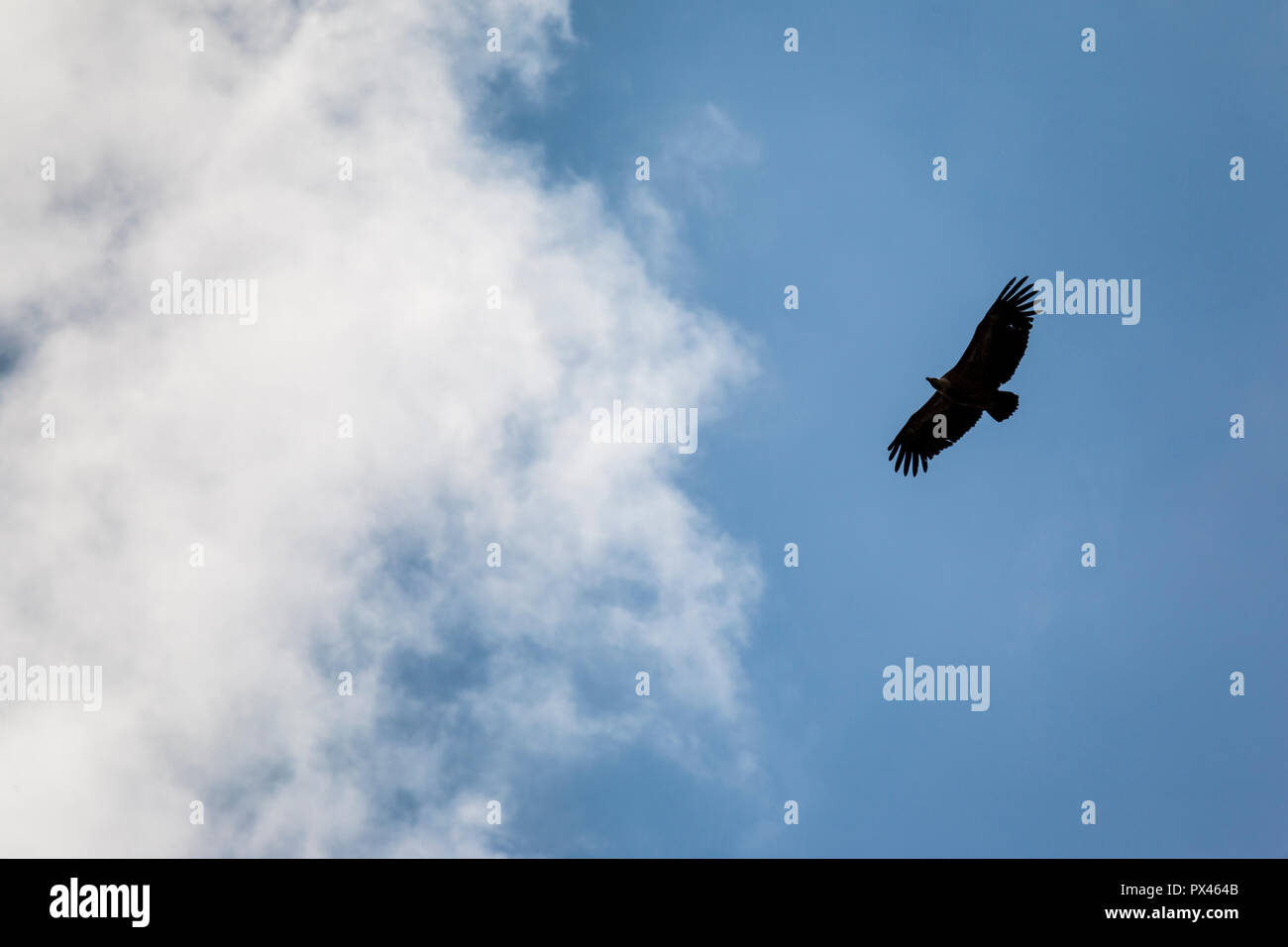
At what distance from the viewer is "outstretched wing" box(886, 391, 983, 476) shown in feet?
98.6

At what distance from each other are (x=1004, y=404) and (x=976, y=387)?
2.92 feet

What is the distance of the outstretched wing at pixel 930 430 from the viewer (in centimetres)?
3006

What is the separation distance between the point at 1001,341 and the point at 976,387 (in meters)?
1.49

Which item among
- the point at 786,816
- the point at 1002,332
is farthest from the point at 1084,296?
the point at 786,816

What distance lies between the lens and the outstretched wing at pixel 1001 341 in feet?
92.3

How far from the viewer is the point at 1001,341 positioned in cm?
2839

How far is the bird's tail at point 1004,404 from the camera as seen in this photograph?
29.2 meters

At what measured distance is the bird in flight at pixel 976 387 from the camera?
2819 cm

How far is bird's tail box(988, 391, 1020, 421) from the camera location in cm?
2916

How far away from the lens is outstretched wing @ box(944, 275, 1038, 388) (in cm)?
2812

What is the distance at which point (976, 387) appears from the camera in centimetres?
2919

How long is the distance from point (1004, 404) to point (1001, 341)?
1853 mm
